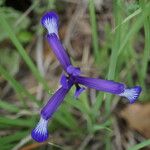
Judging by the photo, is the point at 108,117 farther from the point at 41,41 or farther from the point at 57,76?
the point at 41,41

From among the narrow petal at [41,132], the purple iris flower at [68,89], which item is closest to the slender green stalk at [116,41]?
the purple iris flower at [68,89]

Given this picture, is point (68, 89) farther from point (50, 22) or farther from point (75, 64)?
point (75, 64)

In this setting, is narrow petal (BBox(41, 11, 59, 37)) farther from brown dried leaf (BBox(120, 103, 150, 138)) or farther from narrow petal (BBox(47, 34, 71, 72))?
brown dried leaf (BBox(120, 103, 150, 138))

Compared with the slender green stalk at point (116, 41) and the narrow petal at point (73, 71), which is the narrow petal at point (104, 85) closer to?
the narrow petal at point (73, 71)

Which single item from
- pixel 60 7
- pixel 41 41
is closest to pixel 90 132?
pixel 41 41

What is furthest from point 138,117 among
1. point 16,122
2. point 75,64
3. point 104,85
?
point 104,85

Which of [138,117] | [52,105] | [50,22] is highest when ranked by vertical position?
[50,22]

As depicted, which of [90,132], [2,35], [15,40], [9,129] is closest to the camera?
[15,40]
